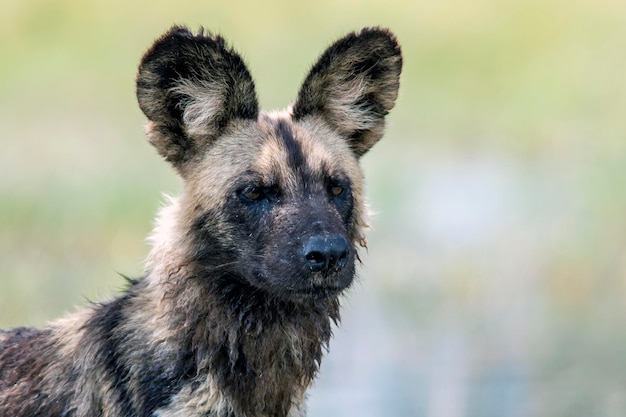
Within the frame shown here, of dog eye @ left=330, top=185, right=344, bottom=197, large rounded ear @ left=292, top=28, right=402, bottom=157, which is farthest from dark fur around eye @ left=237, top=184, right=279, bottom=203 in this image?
large rounded ear @ left=292, top=28, right=402, bottom=157

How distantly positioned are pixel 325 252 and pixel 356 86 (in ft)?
3.57

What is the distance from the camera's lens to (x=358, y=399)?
31.0 feet

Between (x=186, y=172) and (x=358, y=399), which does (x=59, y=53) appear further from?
(x=186, y=172)

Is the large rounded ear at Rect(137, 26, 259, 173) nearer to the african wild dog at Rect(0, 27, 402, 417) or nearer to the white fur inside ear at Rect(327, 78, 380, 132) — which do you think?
the african wild dog at Rect(0, 27, 402, 417)

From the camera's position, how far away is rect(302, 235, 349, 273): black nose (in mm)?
5426

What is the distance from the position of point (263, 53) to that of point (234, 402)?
898 cm

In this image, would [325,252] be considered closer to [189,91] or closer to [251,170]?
[251,170]

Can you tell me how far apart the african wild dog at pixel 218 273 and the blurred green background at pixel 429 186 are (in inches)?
143

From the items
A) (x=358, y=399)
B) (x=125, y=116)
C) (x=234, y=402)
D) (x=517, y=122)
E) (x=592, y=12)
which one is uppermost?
(x=592, y=12)

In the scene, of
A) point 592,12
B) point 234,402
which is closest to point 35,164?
point 592,12

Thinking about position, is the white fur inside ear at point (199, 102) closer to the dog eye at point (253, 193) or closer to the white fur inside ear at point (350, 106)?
the dog eye at point (253, 193)

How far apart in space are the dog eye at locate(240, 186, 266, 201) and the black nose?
0.38 metres

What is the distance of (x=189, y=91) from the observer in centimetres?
580

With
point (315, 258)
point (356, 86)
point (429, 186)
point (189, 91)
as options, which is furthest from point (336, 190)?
point (429, 186)
